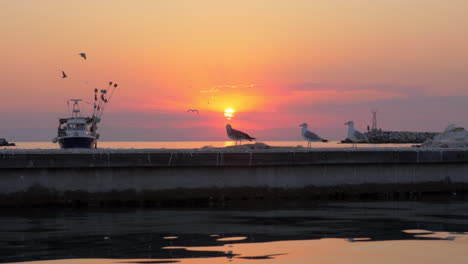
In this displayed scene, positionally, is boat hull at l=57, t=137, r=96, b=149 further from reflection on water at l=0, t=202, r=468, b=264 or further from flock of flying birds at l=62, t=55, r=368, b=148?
reflection on water at l=0, t=202, r=468, b=264

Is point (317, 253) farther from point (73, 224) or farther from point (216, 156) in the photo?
point (216, 156)

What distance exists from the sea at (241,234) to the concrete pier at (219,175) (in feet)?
3.81

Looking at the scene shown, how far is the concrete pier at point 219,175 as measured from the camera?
992 inches

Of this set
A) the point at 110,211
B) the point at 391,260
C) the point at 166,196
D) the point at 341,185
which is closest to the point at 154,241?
the point at 391,260

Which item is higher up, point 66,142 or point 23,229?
point 66,142

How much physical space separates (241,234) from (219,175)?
8.65 metres

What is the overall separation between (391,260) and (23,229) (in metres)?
9.36

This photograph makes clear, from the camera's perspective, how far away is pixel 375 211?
24.2 m

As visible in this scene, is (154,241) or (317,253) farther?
(154,241)

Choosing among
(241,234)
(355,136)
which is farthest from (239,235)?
(355,136)

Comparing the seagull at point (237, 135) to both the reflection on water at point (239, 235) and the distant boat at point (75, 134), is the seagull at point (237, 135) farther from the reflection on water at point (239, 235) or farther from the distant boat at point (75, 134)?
the distant boat at point (75, 134)

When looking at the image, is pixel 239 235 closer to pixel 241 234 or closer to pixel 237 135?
pixel 241 234

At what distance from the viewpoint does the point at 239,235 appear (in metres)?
18.4

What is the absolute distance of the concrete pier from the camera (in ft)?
82.6
